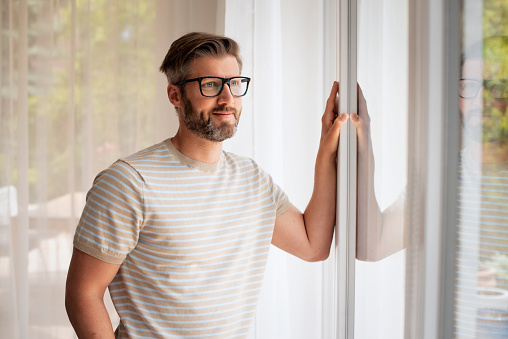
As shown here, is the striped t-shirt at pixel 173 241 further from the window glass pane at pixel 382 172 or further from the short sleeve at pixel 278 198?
the window glass pane at pixel 382 172

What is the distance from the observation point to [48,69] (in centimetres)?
254

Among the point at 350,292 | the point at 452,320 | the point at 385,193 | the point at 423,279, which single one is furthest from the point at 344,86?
the point at 452,320

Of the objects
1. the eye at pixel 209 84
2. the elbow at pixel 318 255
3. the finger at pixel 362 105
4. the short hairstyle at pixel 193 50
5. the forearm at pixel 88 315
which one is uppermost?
the short hairstyle at pixel 193 50

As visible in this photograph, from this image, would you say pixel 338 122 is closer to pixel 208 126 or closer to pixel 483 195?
pixel 208 126

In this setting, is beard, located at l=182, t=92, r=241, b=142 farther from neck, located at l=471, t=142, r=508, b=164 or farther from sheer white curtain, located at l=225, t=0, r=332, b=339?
neck, located at l=471, t=142, r=508, b=164

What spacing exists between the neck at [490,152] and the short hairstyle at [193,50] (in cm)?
85

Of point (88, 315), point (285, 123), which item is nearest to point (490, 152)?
point (88, 315)

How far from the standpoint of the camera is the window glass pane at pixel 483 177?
65 centimetres

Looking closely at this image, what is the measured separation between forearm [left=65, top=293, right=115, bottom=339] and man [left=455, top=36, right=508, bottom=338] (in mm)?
863

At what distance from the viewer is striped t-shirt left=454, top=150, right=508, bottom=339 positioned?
0.66 m

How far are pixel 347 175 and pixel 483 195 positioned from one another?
77 cm

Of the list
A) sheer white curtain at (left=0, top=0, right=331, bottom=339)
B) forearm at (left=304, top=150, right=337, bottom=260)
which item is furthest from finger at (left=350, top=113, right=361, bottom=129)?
sheer white curtain at (left=0, top=0, right=331, bottom=339)

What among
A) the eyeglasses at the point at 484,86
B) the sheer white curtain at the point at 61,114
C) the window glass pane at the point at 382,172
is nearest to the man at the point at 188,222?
the window glass pane at the point at 382,172

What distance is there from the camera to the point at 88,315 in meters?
1.32
